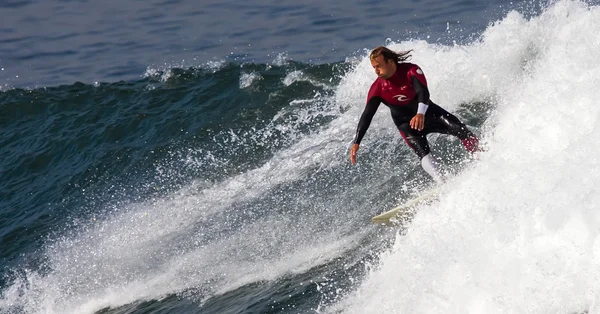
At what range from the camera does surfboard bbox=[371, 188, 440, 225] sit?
822cm

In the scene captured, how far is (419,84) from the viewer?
27.5 feet

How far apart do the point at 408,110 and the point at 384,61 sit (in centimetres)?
73

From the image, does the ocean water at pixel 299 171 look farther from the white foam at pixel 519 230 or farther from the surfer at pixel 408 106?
the surfer at pixel 408 106

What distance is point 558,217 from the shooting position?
220 inches

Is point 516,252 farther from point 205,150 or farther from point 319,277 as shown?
point 205,150

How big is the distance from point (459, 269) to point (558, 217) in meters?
0.73

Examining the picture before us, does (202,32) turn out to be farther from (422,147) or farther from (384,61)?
(384,61)

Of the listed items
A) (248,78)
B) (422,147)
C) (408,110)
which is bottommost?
(248,78)

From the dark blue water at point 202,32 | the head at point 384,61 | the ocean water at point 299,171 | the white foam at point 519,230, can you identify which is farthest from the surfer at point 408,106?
the dark blue water at point 202,32

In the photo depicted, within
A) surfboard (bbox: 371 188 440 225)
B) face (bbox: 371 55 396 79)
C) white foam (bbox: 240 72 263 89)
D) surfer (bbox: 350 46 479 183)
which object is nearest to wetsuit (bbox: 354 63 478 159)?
surfer (bbox: 350 46 479 183)

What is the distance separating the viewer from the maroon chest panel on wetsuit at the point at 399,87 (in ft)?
27.8

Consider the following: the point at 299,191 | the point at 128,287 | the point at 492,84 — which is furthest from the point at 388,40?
the point at 128,287

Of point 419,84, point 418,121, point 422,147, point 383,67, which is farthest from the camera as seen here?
point 422,147

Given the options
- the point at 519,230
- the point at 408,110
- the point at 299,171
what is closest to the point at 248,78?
the point at 299,171
